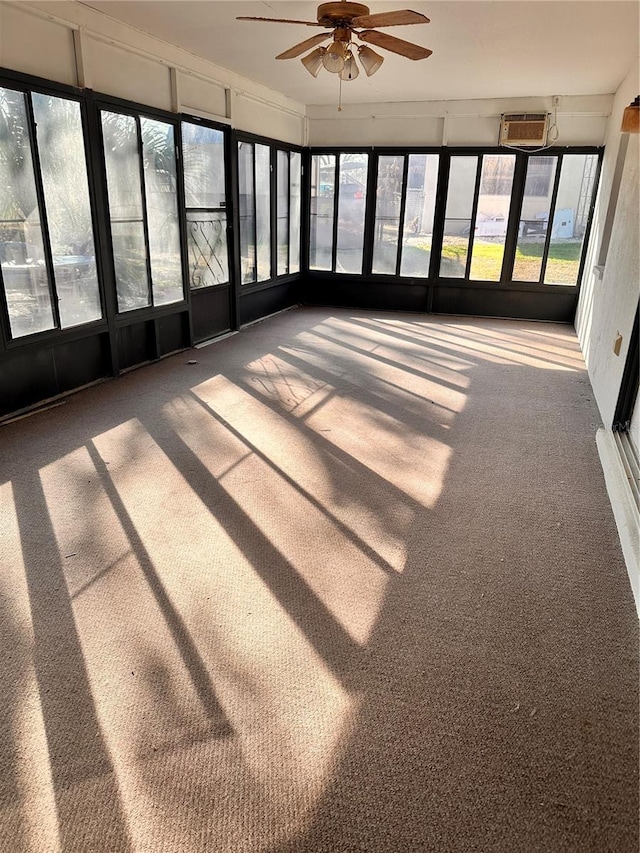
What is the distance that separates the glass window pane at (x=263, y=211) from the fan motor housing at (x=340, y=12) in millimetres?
3800

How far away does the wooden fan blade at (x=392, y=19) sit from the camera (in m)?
3.39

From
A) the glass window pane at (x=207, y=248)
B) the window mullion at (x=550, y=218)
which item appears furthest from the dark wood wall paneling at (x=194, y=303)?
the window mullion at (x=550, y=218)

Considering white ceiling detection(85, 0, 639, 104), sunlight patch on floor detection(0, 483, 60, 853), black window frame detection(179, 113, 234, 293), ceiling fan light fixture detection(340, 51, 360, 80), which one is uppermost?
white ceiling detection(85, 0, 639, 104)

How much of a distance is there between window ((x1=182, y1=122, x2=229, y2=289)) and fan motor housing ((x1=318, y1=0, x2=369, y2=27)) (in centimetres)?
258

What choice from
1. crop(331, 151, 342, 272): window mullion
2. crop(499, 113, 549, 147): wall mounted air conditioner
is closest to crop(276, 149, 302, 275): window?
crop(331, 151, 342, 272): window mullion

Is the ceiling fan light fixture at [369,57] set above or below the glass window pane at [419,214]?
above

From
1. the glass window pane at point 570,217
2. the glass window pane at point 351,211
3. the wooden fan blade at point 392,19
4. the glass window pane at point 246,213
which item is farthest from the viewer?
the glass window pane at point 351,211

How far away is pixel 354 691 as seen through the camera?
6.55ft

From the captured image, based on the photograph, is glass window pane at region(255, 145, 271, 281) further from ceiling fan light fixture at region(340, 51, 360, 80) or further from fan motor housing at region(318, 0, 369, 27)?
fan motor housing at region(318, 0, 369, 27)

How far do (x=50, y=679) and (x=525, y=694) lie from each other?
1.67 meters

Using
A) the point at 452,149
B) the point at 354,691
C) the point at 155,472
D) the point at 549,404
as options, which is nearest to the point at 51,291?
the point at 155,472

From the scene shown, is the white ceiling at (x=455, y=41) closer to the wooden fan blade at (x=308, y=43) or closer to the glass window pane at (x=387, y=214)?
the wooden fan blade at (x=308, y=43)

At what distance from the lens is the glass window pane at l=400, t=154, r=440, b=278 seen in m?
8.41

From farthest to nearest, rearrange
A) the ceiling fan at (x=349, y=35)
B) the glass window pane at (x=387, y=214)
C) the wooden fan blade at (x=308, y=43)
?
the glass window pane at (x=387, y=214), the wooden fan blade at (x=308, y=43), the ceiling fan at (x=349, y=35)
